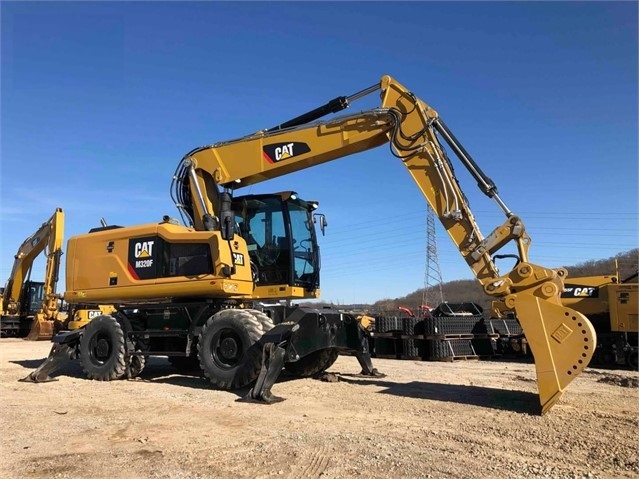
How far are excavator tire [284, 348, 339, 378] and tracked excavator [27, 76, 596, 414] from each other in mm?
30

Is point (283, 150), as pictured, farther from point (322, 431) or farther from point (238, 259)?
point (322, 431)

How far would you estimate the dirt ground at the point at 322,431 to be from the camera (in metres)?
4.79

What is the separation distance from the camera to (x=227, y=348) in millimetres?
9039

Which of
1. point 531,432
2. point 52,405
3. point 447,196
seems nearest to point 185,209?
point 52,405

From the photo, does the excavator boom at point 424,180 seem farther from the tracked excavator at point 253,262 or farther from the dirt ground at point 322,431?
the dirt ground at point 322,431

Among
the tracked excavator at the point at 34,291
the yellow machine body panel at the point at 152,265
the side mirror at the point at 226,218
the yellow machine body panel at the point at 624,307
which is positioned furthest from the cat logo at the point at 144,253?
the tracked excavator at the point at 34,291

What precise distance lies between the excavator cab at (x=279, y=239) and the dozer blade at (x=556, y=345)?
14.4 feet

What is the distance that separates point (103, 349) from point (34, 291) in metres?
19.0

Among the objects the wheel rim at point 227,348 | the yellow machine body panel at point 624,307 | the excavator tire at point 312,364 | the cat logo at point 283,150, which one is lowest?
the excavator tire at point 312,364

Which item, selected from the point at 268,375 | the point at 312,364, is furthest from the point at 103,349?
the point at 268,375

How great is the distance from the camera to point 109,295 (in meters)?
10.9

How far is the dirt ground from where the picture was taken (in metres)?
4.79

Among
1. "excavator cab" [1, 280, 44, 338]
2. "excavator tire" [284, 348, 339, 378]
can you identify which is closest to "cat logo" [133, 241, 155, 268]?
"excavator tire" [284, 348, 339, 378]

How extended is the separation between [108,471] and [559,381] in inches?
203
